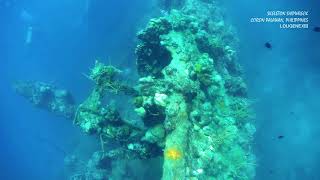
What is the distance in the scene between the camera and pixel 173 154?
→ 7582 millimetres

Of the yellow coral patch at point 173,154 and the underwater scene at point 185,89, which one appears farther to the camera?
the underwater scene at point 185,89

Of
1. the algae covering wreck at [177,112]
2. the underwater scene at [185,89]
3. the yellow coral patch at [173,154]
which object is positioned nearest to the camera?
the yellow coral patch at [173,154]

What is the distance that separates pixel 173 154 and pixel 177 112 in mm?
1170

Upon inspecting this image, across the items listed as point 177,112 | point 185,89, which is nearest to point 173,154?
point 177,112

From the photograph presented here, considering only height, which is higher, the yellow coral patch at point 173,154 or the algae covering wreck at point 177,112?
the algae covering wreck at point 177,112

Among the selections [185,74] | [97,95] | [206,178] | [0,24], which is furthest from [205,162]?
[0,24]

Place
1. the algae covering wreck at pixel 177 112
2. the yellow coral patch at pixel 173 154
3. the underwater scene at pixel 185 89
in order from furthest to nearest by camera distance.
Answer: the underwater scene at pixel 185 89, the algae covering wreck at pixel 177 112, the yellow coral patch at pixel 173 154

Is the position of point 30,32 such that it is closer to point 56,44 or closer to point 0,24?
point 56,44

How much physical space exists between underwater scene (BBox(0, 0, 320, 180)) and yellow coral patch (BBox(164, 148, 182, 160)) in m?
0.03

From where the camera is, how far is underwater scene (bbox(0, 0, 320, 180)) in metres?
8.62

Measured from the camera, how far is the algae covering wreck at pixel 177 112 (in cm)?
807

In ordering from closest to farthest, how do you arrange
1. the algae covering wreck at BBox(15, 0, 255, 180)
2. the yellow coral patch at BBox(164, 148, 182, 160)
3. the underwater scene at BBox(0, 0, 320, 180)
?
the yellow coral patch at BBox(164, 148, 182, 160), the algae covering wreck at BBox(15, 0, 255, 180), the underwater scene at BBox(0, 0, 320, 180)

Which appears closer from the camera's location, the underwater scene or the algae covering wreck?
the algae covering wreck

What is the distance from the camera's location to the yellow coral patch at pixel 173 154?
7.55 meters
